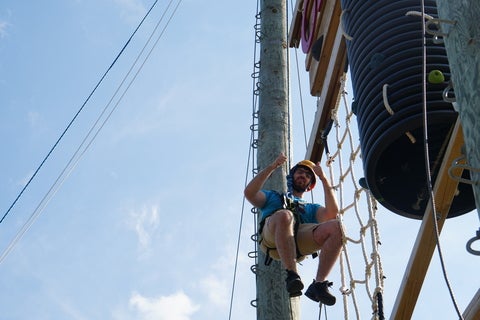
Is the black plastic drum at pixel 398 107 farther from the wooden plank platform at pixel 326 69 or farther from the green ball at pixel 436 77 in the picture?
the wooden plank platform at pixel 326 69

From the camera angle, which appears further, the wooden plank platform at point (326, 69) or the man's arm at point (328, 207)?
the wooden plank platform at point (326, 69)

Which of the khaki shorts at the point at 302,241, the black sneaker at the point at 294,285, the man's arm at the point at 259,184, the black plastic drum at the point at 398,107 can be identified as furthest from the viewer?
the man's arm at the point at 259,184

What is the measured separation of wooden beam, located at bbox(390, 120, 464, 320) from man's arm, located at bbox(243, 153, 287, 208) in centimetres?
106

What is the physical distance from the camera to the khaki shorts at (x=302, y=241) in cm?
396

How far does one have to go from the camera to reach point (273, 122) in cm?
448

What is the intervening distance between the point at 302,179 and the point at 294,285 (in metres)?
0.91

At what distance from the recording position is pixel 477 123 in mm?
1631

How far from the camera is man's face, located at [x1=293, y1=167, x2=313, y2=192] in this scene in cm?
436

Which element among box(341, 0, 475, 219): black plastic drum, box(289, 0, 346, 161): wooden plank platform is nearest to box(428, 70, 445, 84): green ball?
box(341, 0, 475, 219): black plastic drum

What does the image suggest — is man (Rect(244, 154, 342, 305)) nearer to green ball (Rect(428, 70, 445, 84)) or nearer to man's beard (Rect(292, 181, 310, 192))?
man's beard (Rect(292, 181, 310, 192))

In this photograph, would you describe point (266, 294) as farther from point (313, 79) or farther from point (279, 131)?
point (313, 79)

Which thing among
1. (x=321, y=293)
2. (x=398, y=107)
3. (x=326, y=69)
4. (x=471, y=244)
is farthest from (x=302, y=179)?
(x=471, y=244)

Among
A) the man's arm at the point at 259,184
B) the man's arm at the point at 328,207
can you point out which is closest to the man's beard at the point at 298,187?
the man's arm at the point at 328,207

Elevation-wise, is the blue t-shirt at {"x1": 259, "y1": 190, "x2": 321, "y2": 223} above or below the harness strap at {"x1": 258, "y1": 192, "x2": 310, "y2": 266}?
above
